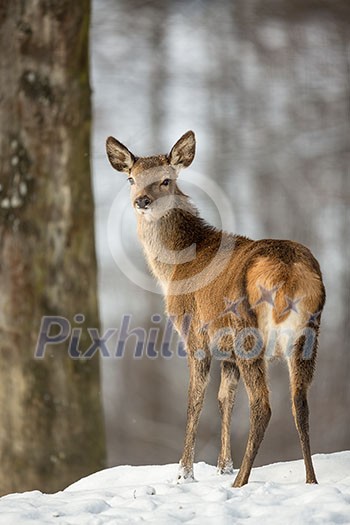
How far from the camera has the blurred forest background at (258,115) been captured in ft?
44.5

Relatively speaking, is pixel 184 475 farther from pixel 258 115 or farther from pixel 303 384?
pixel 258 115

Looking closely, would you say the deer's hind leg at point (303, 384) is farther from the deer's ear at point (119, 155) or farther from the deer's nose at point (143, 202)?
the deer's ear at point (119, 155)

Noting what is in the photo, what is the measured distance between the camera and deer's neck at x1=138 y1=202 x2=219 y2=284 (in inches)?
271

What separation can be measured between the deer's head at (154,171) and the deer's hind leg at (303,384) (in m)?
1.85

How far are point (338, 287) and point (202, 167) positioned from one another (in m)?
2.81

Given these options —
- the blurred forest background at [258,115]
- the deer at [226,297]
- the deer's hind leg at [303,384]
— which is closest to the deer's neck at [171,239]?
the deer at [226,297]

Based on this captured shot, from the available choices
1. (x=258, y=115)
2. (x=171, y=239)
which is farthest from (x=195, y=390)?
(x=258, y=115)

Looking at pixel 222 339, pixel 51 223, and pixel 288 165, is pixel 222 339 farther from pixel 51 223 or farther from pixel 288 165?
pixel 288 165

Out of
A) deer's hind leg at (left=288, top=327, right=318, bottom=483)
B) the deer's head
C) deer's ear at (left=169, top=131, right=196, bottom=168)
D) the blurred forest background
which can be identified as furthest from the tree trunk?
the blurred forest background

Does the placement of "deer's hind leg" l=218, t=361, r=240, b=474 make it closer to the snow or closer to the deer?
the deer

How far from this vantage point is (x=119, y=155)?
684 centimetres

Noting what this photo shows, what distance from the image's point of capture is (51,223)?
8203mm

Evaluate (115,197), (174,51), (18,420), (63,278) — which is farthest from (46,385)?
(174,51)

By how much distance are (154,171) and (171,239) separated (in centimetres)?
57
